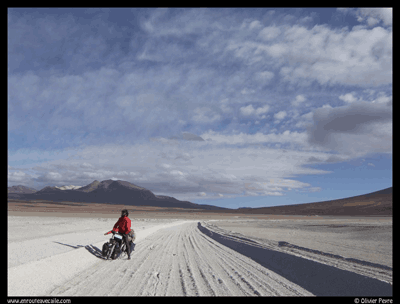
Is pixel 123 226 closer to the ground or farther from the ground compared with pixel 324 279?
farther from the ground

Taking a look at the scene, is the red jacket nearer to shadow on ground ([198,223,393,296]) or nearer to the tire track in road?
the tire track in road

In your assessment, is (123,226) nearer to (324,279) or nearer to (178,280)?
(178,280)

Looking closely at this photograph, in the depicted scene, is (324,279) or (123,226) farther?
(123,226)

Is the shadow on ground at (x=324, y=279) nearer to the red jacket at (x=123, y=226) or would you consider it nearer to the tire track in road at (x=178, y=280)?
the tire track in road at (x=178, y=280)

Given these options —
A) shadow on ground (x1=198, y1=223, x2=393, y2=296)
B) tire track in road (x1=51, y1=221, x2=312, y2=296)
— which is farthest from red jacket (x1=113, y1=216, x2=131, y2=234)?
shadow on ground (x1=198, y1=223, x2=393, y2=296)

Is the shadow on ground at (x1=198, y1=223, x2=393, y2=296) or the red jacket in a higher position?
the red jacket

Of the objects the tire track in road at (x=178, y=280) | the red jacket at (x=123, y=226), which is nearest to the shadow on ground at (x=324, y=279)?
the tire track in road at (x=178, y=280)

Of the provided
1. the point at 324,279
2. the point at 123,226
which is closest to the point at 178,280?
the point at 123,226

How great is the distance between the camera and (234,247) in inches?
591

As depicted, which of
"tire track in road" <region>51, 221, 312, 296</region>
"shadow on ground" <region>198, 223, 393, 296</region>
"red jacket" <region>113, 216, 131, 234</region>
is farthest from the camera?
"red jacket" <region>113, 216, 131, 234</region>

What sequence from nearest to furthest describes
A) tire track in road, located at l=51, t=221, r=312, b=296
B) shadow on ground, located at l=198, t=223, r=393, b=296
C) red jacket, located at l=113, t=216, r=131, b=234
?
tire track in road, located at l=51, t=221, r=312, b=296 < shadow on ground, located at l=198, t=223, r=393, b=296 < red jacket, located at l=113, t=216, r=131, b=234
